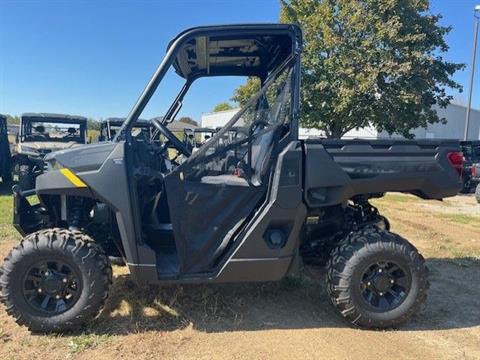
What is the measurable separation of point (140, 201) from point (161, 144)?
2.57 ft

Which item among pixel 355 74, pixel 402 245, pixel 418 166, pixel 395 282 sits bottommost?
pixel 395 282

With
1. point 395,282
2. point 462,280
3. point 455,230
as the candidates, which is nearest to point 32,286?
point 395,282

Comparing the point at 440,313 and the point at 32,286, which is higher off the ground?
the point at 32,286

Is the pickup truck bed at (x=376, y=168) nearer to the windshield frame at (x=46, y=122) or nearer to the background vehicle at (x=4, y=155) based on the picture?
the windshield frame at (x=46, y=122)

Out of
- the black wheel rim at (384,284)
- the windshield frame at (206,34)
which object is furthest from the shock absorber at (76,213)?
the black wheel rim at (384,284)

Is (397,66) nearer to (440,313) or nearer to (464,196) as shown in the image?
(464,196)

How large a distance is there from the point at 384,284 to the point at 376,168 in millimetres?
940

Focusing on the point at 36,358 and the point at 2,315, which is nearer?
the point at 36,358

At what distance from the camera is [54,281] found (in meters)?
3.15

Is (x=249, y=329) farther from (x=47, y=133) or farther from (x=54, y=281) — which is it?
(x=47, y=133)

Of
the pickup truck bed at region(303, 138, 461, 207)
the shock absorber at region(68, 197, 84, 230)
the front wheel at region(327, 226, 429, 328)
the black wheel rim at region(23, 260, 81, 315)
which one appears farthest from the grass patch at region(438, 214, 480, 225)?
the black wheel rim at region(23, 260, 81, 315)

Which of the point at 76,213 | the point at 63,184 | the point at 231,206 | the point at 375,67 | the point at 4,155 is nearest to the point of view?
the point at 63,184

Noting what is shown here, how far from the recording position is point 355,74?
567 inches

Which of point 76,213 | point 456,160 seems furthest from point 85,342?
point 456,160
